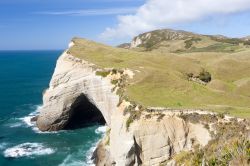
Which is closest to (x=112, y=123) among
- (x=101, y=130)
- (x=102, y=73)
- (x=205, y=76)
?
(x=102, y=73)

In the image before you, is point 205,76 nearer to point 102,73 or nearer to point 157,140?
point 102,73

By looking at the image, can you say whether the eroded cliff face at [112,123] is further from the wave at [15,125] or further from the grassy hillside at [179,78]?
the wave at [15,125]

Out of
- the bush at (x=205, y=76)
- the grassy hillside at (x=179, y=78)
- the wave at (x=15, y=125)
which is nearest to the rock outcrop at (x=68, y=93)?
the grassy hillside at (x=179, y=78)

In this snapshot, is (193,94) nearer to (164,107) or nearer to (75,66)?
(164,107)

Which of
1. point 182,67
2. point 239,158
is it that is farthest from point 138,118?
point 182,67

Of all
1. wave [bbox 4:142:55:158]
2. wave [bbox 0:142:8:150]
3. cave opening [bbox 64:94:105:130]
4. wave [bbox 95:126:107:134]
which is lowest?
wave [bbox 4:142:55:158]

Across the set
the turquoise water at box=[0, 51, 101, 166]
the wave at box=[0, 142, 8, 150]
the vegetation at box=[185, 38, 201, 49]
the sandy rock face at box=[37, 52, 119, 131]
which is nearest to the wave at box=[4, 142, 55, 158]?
the turquoise water at box=[0, 51, 101, 166]

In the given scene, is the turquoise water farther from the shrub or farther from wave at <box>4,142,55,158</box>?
the shrub
